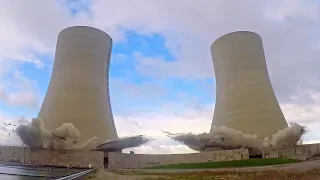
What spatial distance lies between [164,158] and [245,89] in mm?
15165

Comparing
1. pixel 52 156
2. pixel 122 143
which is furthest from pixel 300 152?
pixel 52 156

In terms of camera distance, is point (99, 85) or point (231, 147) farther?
point (231, 147)

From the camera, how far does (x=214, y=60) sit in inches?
1689

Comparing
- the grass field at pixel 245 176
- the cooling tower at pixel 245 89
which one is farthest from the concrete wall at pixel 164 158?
the grass field at pixel 245 176

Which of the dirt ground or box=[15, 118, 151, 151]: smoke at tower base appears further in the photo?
box=[15, 118, 151, 151]: smoke at tower base

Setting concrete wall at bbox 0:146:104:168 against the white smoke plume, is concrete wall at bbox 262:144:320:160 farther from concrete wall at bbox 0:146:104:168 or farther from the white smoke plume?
concrete wall at bbox 0:146:104:168

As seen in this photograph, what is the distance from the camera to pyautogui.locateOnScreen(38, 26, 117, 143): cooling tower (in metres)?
40.5

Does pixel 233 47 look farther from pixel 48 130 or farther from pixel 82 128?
pixel 48 130

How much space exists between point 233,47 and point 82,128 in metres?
19.0

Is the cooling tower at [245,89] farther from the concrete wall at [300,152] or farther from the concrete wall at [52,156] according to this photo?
the concrete wall at [52,156]

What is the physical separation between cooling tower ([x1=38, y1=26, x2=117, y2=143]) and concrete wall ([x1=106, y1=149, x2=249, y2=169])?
15.2ft

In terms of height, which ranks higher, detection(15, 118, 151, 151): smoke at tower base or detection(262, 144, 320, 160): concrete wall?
detection(15, 118, 151, 151): smoke at tower base

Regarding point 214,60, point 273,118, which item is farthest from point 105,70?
point 273,118

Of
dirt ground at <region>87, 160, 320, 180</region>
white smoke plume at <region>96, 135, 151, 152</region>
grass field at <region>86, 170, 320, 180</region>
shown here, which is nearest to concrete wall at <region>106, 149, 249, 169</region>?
white smoke plume at <region>96, 135, 151, 152</region>
